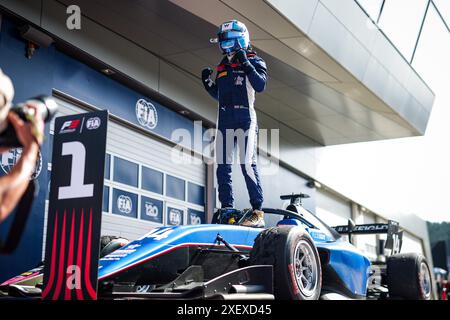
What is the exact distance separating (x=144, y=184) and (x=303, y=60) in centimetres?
392

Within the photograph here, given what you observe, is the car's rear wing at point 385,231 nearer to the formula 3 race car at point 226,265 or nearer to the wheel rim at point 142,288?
the formula 3 race car at point 226,265

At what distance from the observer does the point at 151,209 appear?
36.0 ft

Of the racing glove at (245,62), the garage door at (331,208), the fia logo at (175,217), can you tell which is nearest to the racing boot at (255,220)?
the racing glove at (245,62)

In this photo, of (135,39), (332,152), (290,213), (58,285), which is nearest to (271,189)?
(332,152)

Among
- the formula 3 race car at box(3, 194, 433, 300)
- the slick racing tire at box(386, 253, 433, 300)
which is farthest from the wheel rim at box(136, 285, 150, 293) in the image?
the slick racing tire at box(386, 253, 433, 300)

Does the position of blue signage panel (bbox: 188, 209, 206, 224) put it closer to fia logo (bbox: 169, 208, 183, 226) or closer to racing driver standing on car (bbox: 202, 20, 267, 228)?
fia logo (bbox: 169, 208, 183, 226)

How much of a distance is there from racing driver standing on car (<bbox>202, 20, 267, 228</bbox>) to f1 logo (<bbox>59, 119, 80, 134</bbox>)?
7.36 feet

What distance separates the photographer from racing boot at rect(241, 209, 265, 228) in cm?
527

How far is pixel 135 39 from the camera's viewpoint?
10398 millimetres

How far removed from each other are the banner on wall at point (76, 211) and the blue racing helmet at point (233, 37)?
2457 millimetres

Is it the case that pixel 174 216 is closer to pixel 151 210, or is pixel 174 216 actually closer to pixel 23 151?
pixel 151 210

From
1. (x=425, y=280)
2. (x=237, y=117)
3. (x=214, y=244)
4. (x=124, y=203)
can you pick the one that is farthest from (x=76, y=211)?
(x=124, y=203)
